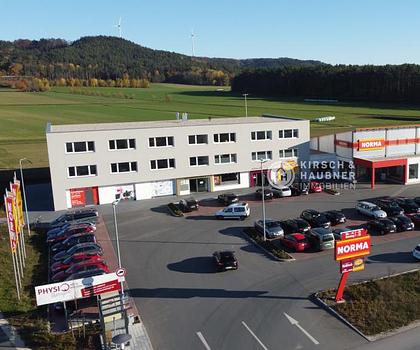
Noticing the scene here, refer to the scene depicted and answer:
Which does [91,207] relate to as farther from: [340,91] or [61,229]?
[340,91]

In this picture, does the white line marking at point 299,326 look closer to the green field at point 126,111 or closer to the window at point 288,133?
the window at point 288,133

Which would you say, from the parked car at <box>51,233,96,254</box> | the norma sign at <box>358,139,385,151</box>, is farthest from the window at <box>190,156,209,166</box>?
the parked car at <box>51,233,96,254</box>

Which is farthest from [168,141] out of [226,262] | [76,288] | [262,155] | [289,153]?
[76,288]

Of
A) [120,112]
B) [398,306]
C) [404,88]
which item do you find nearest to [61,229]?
[398,306]

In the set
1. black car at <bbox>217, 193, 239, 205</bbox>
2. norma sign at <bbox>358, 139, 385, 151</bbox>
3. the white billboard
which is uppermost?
norma sign at <bbox>358, 139, 385, 151</bbox>

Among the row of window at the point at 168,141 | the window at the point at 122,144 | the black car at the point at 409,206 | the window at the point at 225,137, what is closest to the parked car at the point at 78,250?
the row of window at the point at 168,141

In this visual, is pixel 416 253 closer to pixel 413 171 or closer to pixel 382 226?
pixel 382 226

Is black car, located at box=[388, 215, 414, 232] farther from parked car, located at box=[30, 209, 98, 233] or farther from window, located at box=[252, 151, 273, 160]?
parked car, located at box=[30, 209, 98, 233]
